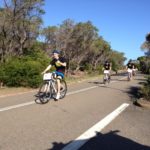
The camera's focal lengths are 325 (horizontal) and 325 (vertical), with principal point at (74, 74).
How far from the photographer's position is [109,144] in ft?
21.5

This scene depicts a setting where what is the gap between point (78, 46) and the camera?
51688 mm

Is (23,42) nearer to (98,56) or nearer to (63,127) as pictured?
(63,127)

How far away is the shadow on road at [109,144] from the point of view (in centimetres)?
623

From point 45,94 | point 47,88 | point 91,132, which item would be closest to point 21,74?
point 45,94

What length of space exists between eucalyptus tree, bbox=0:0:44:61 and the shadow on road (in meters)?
16.1

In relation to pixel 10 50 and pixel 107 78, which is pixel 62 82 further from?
pixel 10 50

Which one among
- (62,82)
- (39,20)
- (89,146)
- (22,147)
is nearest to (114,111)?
(62,82)

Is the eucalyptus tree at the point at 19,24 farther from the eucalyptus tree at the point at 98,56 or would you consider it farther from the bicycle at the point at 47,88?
the eucalyptus tree at the point at 98,56

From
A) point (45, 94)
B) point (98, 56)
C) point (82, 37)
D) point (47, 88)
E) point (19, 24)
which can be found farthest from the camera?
point (98, 56)

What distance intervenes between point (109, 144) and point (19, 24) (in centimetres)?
1859

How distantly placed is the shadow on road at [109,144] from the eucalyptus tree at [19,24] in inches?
632

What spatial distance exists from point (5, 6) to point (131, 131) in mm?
16286

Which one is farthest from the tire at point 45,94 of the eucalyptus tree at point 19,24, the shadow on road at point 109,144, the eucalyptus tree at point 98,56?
the eucalyptus tree at point 98,56

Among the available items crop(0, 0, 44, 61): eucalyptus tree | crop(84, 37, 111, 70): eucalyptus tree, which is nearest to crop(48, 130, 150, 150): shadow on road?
crop(0, 0, 44, 61): eucalyptus tree
